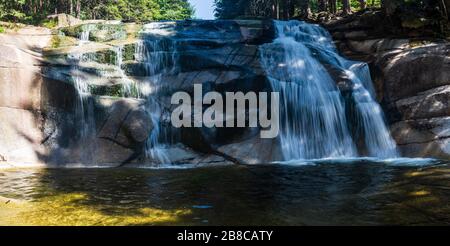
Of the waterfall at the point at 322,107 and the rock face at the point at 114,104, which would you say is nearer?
the rock face at the point at 114,104

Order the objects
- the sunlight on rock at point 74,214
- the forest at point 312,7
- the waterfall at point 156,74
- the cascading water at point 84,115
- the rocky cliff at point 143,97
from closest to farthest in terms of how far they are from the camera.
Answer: the sunlight on rock at point 74,214
the rocky cliff at point 143,97
the cascading water at point 84,115
the waterfall at point 156,74
the forest at point 312,7

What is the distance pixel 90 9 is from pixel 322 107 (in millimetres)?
42597

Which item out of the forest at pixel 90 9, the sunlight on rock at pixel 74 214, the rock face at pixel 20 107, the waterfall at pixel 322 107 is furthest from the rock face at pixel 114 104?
the forest at pixel 90 9

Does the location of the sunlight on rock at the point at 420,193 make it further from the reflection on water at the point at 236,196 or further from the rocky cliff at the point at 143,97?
the rocky cliff at the point at 143,97

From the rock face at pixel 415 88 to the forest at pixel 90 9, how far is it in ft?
71.5

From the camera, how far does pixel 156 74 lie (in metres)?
15.5

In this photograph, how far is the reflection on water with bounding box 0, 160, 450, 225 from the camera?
5.84 m

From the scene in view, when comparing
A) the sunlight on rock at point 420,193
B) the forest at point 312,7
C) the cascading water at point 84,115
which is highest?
the forest at point 312,7

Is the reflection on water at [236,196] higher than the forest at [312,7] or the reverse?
the reverse

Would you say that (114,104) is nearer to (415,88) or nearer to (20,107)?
(20,107)

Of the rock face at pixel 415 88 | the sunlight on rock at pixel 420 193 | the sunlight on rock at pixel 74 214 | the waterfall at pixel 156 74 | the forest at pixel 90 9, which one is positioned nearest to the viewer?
the sunlight on rock at pixel 74 214

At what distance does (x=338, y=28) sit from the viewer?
1964cm

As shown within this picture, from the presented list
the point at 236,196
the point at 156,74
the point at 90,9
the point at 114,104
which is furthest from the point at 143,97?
the point at 90,9

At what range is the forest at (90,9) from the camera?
116ft
